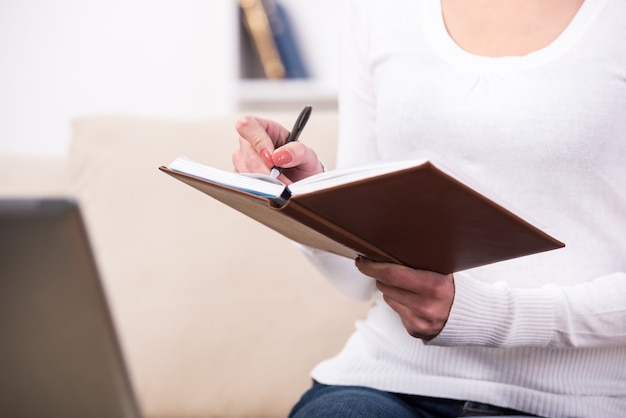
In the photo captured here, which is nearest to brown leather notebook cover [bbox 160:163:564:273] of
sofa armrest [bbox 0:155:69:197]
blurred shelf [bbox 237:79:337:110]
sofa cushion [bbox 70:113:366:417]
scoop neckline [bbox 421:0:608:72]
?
scoop neckline [bbox 421:0:608:72]

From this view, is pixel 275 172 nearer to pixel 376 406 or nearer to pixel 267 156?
pixel 267 156

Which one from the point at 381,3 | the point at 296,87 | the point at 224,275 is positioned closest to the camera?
the point at 381,3

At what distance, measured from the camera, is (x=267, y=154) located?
2.71 ft

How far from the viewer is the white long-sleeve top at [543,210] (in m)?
0.87

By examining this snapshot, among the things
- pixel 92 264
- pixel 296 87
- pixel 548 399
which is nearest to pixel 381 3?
pixel 548 399

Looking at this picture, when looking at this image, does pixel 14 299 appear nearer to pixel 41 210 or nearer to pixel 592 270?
pixel 41 210

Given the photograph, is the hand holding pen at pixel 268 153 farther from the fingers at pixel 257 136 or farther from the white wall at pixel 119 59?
the white wall at pixel 119 59

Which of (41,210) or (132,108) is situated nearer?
(41,210)

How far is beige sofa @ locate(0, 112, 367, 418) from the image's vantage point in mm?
1391

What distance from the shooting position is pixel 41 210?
0.49 metres

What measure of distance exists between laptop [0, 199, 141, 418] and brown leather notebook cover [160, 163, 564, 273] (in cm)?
18

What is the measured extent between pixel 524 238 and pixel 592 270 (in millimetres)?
305

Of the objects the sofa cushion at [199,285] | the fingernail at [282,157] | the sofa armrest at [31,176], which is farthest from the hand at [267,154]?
the sofa armrest at [31,176]

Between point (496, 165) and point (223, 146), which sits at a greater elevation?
point (223, 146)
